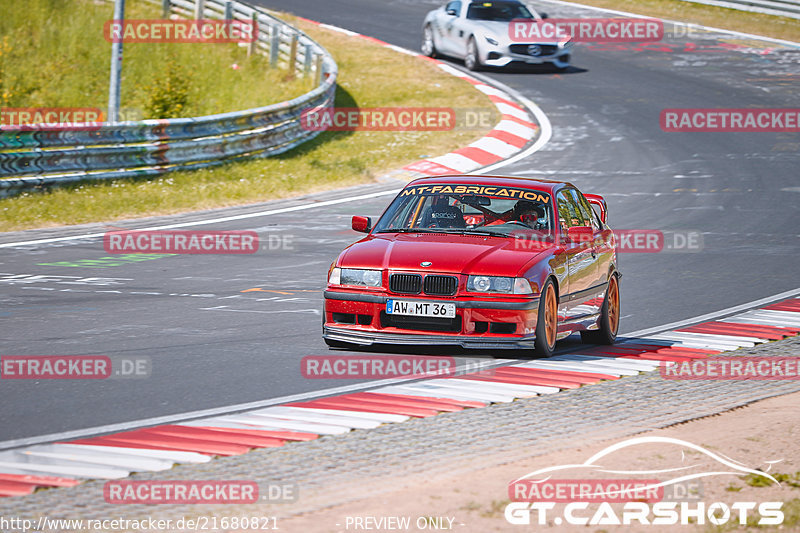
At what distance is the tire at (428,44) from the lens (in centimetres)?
2991

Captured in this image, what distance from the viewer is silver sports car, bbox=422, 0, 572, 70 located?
2812 centimetres

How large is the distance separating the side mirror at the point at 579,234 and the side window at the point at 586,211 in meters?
0.66

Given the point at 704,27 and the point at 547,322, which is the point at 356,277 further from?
the point at 704,27

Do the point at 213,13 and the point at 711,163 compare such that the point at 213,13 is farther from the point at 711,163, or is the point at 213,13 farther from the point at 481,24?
the point at 711,163

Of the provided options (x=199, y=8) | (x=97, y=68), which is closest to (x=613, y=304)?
(x=97, y=68)

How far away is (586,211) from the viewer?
10961 mm

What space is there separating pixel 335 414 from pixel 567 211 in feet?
12.8

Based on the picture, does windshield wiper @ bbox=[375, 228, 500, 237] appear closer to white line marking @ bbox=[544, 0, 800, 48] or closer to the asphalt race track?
the asphalt race track

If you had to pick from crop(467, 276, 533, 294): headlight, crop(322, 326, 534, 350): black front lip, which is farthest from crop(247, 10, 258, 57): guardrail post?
crop(467, 276, 533, 294): headlight

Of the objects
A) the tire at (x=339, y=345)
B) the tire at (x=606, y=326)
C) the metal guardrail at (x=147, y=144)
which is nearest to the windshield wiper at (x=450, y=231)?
the tire at (x=339, y=345)

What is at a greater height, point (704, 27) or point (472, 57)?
point (704, 27)

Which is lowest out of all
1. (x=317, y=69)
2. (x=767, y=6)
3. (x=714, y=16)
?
(x=317, y=69)

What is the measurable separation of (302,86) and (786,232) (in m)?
13.6

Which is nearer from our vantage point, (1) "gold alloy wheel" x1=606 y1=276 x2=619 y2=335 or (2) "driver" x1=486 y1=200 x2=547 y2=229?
(2) "driver" x1=486 y1=200 x2=547 y2=229
